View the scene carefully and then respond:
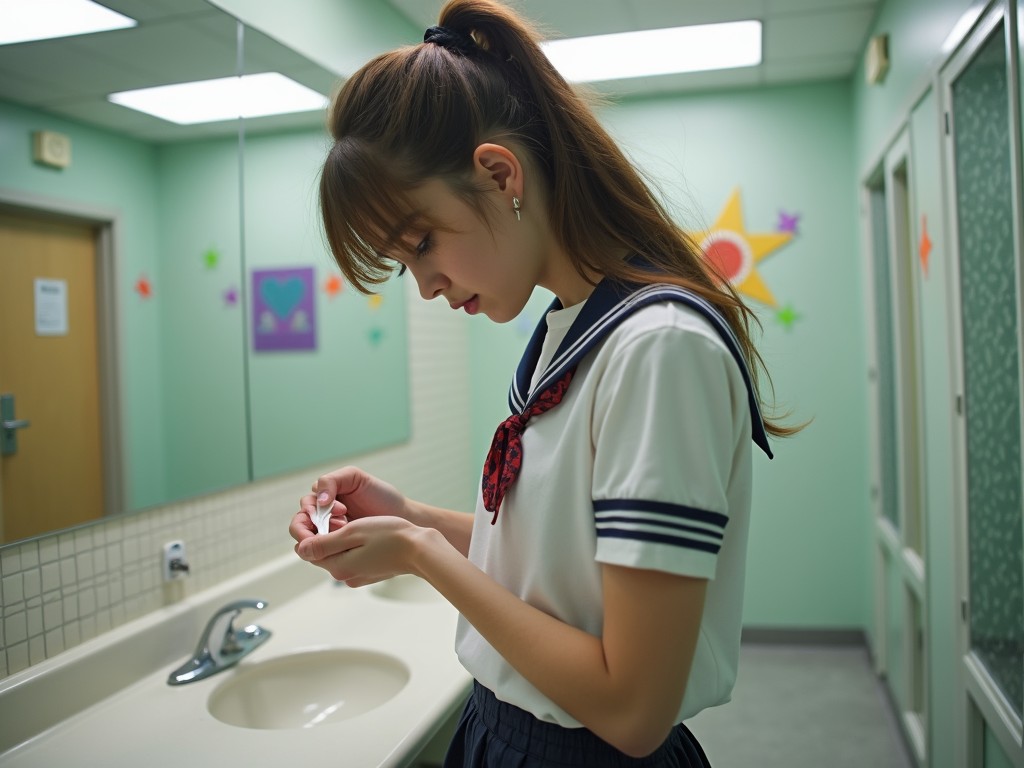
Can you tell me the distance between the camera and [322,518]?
107 cm

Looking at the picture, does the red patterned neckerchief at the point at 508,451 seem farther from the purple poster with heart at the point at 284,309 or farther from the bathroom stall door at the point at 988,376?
the purple poster with heart at the point at 284,309

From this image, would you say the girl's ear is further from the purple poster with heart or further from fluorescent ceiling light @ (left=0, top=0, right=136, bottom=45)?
the purple poster with heart

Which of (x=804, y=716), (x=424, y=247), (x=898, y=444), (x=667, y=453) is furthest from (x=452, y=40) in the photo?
(x=804, y=716)

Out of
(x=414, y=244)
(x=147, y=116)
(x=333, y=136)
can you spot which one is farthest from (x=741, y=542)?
(x=147, y=116)

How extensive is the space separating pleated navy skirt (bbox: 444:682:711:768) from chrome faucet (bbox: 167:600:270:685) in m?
0.74

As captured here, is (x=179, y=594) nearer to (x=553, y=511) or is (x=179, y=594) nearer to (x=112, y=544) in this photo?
(x=112, y=544)

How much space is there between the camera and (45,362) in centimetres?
142

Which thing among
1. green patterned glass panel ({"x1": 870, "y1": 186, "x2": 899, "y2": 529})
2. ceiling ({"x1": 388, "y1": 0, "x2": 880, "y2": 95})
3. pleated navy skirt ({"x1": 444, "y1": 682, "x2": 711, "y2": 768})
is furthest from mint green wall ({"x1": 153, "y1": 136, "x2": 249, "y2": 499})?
green patterned glass panel ({"x1": 870, "y1": 186, "x2": 899, "y2": 529})

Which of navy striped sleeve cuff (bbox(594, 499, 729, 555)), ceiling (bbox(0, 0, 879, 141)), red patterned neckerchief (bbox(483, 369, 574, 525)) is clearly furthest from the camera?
ceiling (bbox(0, 0, 879, 141))

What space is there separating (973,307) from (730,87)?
238 centimetres

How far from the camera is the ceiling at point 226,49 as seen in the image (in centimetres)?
143

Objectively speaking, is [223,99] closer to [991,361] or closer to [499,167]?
[499,167]

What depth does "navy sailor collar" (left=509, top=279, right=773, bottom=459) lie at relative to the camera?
2.50 ft

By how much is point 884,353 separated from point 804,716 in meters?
1.59
